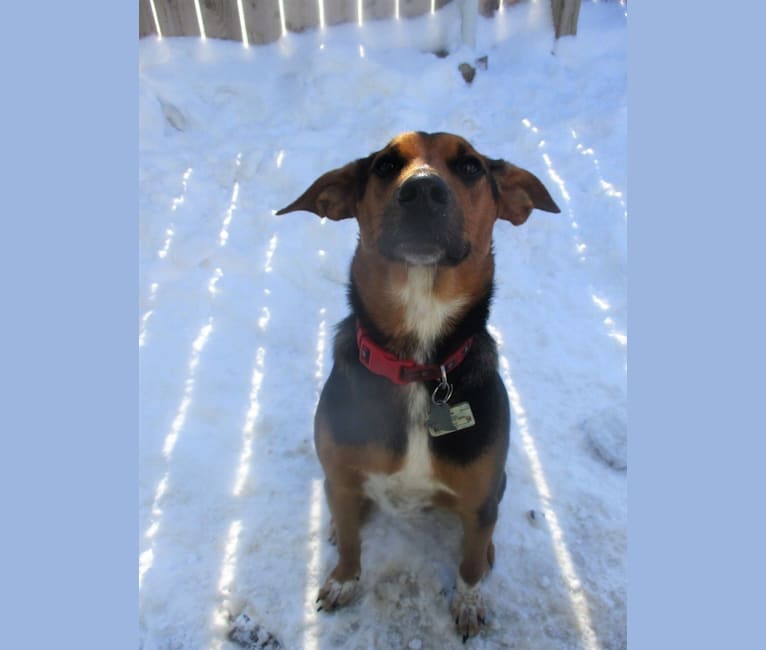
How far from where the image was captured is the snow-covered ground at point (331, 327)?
275 centimetres

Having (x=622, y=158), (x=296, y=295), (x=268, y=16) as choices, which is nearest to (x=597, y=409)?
(x=296, y=295)

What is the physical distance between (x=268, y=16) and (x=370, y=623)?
5.68 metres

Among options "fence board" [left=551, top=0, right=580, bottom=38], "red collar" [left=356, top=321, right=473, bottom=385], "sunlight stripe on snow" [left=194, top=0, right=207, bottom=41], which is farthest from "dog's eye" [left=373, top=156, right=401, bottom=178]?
"fence board" [left=551, top=0, right=580, bottom=38]

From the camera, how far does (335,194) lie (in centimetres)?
272

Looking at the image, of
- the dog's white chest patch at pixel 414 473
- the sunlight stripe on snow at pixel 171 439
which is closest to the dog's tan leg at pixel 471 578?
the dog's white chest patch at pixel 414 473

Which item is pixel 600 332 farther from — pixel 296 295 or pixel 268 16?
pixel 268 16

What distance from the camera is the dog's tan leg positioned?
8.48ft

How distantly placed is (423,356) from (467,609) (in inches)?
42.9

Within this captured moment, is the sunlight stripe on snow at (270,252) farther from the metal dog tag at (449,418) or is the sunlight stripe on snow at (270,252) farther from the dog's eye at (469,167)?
the metal dog tag at (449,418)

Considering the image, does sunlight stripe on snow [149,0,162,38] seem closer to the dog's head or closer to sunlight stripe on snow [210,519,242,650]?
the dog's head

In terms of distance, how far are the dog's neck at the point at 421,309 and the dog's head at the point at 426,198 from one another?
3.5 inches

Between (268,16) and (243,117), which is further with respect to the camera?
(268,16)

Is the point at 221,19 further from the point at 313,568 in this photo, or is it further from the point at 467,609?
the point at 467,609

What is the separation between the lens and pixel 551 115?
579 cm
